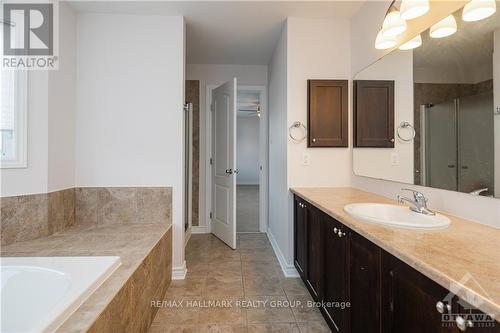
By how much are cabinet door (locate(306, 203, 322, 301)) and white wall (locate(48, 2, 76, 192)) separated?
2105 millimetres

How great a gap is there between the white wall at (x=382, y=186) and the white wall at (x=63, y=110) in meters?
2.61

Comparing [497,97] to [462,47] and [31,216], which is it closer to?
[462,47]

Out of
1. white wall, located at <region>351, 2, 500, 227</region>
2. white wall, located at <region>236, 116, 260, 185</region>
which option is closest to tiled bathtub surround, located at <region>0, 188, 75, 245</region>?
white wall, located at <region>351, 2, 500, 227</region>

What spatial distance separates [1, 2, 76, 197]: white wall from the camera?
1.95 metres

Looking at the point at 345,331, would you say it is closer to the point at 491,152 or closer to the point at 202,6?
the point at 491,152

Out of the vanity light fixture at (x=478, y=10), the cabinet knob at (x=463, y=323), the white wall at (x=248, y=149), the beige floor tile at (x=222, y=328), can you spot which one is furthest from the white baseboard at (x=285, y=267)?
the white wall at (x=248, y=149)

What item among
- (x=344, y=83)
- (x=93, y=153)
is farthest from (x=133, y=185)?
(x=344, y=83)

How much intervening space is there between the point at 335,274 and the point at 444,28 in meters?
1.52

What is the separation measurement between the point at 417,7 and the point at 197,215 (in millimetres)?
3332

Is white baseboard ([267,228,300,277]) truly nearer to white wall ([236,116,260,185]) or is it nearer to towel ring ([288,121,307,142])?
towel ring ([288,121,307,142])

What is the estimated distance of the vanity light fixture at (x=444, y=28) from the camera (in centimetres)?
134

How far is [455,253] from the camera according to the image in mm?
855

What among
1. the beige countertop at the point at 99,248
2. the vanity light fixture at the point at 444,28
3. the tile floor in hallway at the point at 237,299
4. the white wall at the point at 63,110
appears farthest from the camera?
the white wall at the point at 63,110

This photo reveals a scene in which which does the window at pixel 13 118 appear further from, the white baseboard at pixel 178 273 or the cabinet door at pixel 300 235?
the cabinet door at pixel 300 235
